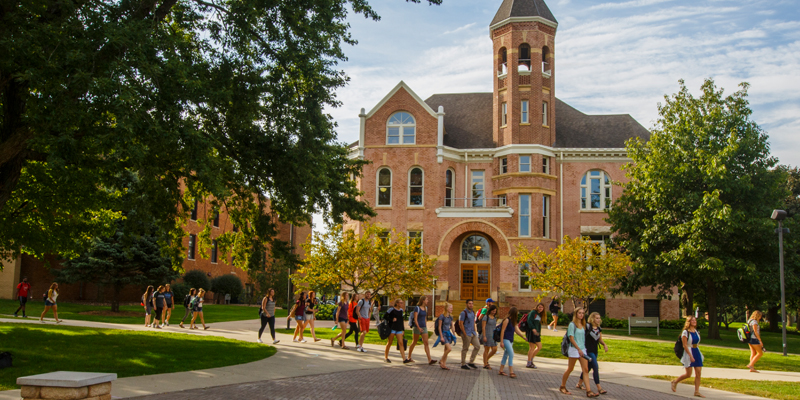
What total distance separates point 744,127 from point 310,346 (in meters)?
21.6

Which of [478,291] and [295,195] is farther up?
[295,195]

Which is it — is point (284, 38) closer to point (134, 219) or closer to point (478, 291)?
point (134, 219)

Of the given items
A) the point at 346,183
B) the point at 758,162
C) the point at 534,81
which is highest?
the point at 534,81

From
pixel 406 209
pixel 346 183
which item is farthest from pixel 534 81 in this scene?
pixel 346 183

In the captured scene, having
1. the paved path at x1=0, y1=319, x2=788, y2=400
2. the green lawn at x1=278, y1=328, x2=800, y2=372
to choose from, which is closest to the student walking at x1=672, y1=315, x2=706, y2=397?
the paved path at x1=0, y1=319, x2=788, y2=400

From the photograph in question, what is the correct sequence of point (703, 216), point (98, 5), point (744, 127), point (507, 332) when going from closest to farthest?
point (98, 5), point (507, 332), point (703, 216), point (744, 127)

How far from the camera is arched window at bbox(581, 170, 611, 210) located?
39.4 m

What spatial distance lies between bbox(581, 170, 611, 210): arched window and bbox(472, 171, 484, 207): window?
631 centimetres

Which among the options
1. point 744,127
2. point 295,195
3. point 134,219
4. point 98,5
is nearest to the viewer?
point 98,5

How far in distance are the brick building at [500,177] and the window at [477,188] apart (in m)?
0.06

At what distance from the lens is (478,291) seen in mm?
38156

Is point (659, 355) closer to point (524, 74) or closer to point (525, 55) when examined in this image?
point (524, 74)

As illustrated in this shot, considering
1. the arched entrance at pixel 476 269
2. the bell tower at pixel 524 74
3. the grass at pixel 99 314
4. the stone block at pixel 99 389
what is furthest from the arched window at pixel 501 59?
the stone block at pixel 99 389

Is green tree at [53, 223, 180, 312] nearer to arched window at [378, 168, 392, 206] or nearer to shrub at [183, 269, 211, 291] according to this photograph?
shrub at [183, 269, 211, 291]
